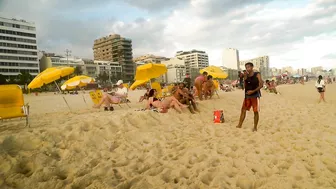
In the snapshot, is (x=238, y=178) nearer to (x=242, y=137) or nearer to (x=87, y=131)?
(x=242, y=137)

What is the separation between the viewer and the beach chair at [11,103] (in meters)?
4.88

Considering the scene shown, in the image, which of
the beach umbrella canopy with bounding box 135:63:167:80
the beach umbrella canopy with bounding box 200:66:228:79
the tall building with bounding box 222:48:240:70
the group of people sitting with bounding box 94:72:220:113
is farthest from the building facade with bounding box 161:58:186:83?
the group of people sitting with bounding box 94:72:220:113

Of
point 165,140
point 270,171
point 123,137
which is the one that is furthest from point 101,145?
point 270,171

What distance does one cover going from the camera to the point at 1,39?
2393 inches

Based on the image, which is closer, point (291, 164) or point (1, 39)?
point (291, 164)

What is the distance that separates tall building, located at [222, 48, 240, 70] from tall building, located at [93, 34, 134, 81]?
227 ft

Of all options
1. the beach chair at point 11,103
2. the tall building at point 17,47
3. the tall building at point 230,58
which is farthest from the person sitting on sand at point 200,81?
the tall building at point 230,58

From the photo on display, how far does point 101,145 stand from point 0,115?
9.55 ft

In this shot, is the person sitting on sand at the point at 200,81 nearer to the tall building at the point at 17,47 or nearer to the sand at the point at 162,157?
the sand at the point at 162,157

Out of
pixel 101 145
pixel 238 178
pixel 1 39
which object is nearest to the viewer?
pixel 238 178

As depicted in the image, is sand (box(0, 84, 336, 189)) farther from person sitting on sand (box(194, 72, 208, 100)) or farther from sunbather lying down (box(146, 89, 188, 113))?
person sitting on sand (box(194, 72, 208, 100))

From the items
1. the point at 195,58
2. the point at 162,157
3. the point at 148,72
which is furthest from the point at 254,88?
the point at 195,58

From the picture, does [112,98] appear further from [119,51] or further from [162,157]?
[119,51]

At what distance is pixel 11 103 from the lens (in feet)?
16.9
